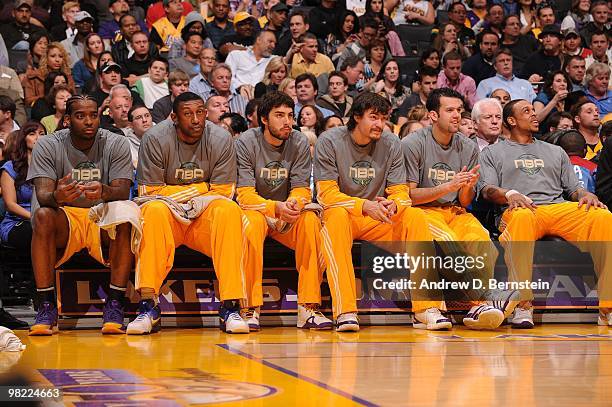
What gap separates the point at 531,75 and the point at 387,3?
2.66 meters

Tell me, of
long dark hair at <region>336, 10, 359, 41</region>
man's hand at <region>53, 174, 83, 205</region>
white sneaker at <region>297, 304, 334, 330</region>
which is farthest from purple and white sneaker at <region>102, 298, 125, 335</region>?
long dark hair at <region>336, 10, 359, 41</region>

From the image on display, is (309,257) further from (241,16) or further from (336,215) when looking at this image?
(241,16)

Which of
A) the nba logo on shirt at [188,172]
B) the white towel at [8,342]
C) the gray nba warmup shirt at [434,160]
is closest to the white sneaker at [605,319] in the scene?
the gray nba warmup shirt at [434,160]

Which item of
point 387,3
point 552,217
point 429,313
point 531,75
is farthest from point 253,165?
point 387,3

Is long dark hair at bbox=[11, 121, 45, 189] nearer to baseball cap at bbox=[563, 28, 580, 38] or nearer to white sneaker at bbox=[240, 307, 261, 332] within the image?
white sneaker at bbox=[240, 307, 261, 332]

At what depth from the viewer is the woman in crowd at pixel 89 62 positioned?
1211cm

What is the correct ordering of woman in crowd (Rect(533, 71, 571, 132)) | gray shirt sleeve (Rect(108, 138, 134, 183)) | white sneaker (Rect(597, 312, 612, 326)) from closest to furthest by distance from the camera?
gray shirt sleeve (Rect(108, 138, 134, 183)), white sneaker (Rect(597, 312, 612, 326)), woman in crowd (Rect(533, 71, 571, 132))

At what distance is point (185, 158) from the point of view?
7664 millimetres

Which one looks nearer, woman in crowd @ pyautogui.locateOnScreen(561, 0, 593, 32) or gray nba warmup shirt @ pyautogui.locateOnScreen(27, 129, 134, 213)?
gray nba warmup shirt @ pyautogui.locateOnScreen(27, 129, 134, 213)

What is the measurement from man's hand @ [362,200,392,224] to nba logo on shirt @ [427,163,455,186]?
76 centimetres

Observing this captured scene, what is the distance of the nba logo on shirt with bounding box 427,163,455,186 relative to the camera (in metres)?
8.09

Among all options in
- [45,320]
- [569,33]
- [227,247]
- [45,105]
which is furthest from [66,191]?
[569,33]

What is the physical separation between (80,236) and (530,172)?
3466 millimetres

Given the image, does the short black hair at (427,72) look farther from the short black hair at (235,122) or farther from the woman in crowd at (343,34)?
the short black hair at (235,122)
